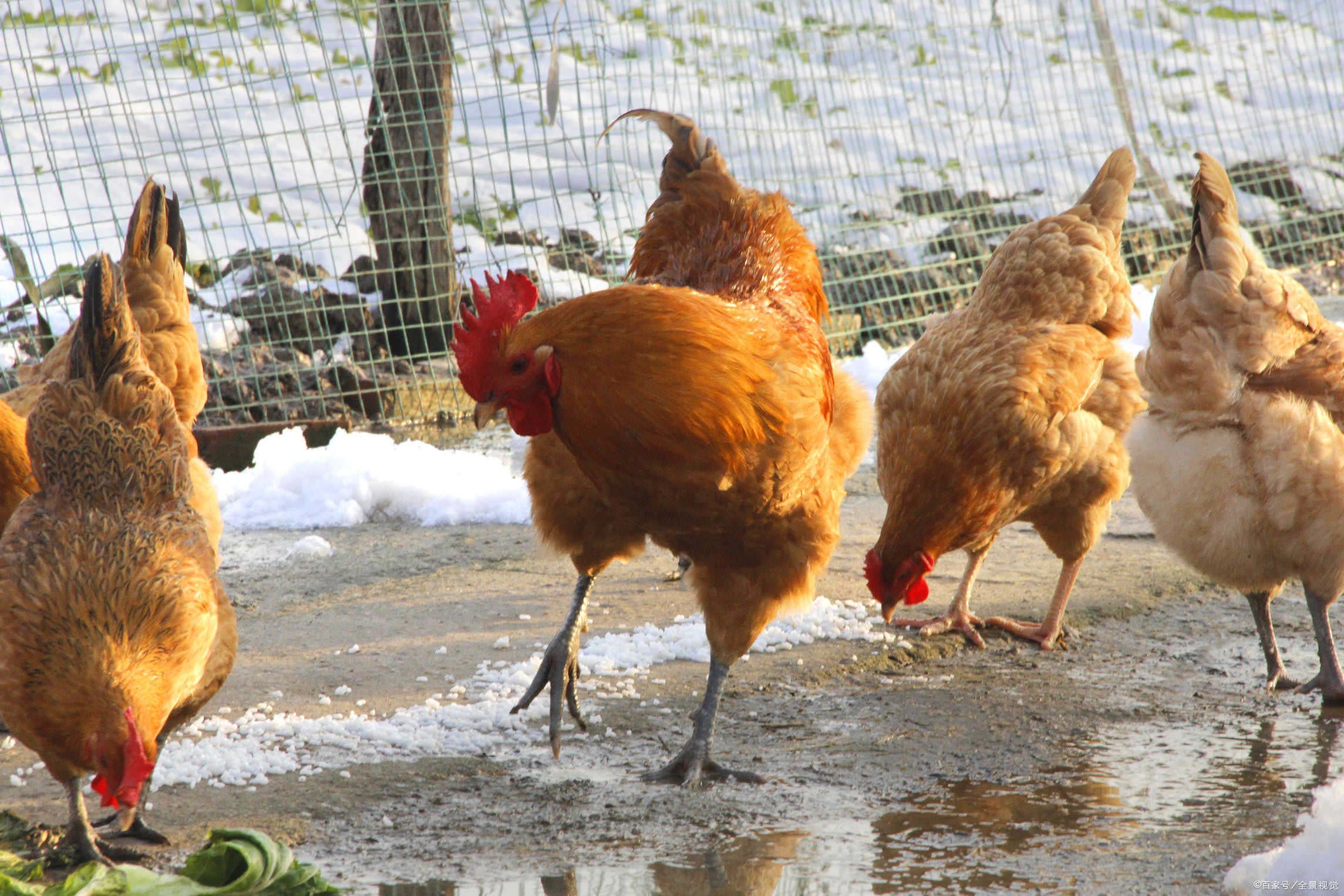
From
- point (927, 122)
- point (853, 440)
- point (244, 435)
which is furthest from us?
point (927, 122)

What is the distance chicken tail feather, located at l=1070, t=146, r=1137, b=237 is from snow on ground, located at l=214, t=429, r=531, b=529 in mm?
3064

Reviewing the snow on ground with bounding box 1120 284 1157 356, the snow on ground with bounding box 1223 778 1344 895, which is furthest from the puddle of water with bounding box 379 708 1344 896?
the snow on ground with bounding box 1120 284 1157 356

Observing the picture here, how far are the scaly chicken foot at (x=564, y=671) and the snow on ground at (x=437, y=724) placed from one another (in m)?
0.07

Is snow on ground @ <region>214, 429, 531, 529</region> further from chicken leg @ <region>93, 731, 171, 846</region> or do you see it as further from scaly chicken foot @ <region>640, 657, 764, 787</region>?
chicken leg @ <region>93, 731, 171, 846</region>

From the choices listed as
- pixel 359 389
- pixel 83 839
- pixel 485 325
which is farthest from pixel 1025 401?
pixel 359 389

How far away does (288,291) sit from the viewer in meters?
7.85

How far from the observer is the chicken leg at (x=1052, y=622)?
14.5ft

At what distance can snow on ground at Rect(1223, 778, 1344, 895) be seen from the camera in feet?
7.35

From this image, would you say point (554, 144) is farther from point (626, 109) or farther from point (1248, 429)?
point (1248, 429)

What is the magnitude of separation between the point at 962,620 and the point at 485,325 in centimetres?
Result: 247

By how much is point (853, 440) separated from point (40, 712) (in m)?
2.70

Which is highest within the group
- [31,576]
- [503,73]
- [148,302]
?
[503,73]

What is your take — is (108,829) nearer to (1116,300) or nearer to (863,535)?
(863,535)

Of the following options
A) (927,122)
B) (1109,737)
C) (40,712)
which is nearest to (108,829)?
(40,712)
